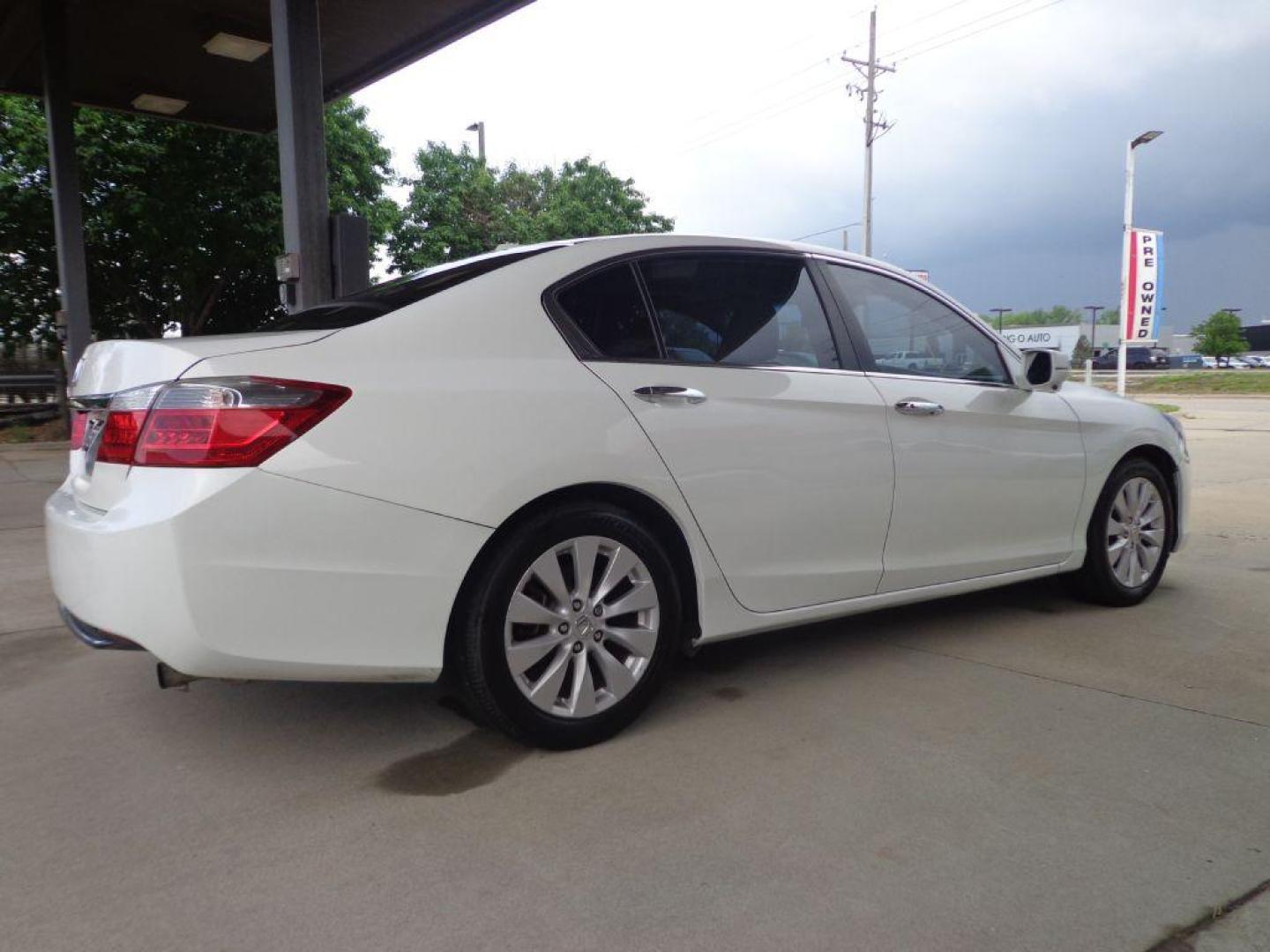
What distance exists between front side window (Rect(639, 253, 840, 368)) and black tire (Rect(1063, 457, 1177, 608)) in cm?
179

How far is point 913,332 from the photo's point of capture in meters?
3.86

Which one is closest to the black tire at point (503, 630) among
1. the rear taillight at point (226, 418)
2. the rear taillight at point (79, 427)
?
the rear taillight at point (226, 418)

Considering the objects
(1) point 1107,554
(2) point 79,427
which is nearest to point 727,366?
(2) point 79,427

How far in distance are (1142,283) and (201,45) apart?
20462 mm

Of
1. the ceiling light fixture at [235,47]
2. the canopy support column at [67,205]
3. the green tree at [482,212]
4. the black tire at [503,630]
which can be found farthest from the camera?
the green tree at [482,212]

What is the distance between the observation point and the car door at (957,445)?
11.9ft

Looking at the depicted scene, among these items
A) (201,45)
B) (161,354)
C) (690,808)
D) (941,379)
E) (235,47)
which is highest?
(201,45)

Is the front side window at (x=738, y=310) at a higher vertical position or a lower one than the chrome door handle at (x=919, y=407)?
higher

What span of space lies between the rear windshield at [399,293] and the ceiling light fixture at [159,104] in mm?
10036

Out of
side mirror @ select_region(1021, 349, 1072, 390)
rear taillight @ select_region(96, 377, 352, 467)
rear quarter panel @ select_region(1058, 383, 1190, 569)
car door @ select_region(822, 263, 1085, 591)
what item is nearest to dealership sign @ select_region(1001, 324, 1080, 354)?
rear quarter panel @ select_region(1058, 383, 1190, 569)

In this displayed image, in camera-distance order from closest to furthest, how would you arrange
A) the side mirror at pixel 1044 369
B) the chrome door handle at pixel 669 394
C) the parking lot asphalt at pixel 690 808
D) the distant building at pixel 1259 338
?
the parking lot asphalt at pixel 690 808, the chrome door handle at pixel 669 394, the side mirror at pixel 1044 369, the distant building at pixel 1259 338

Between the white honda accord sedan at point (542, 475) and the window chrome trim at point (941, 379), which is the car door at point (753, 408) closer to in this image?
the white honda accord sedan at point (542, 475)

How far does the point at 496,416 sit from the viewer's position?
2648 millimetres

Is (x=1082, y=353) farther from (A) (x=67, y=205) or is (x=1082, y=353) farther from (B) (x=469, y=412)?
(B) (x=469, y=412)
